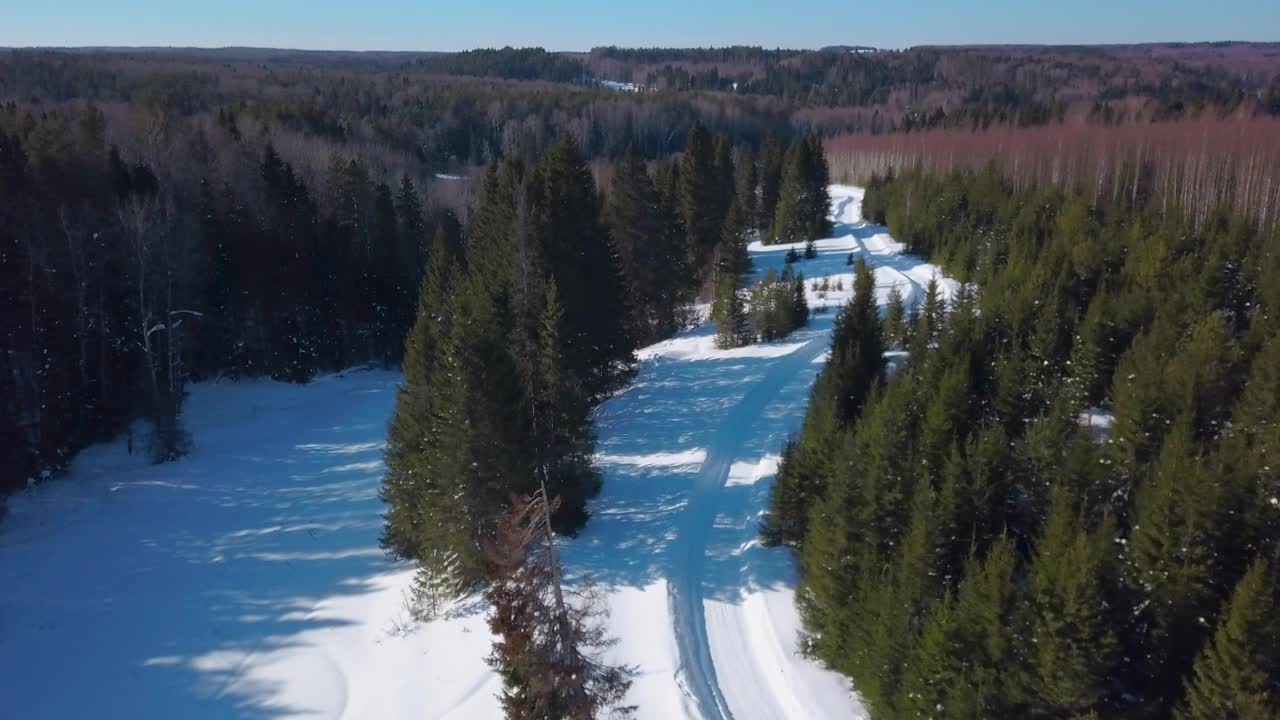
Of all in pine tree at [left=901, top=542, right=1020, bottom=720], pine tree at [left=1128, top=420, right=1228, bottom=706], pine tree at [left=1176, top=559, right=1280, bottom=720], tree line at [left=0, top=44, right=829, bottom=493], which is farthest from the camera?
tree line at [left=0, top=44, right=829, bottom=493]

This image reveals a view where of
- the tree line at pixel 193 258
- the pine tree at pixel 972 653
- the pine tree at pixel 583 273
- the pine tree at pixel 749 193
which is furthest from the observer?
the pine tree at pixel 749 193

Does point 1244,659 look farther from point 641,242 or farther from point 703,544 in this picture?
point 641,242

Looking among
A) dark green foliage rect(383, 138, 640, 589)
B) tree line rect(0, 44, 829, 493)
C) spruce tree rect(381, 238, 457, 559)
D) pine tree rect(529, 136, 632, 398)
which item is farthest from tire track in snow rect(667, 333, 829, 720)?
tree line rect(0, 44, 829, 493)

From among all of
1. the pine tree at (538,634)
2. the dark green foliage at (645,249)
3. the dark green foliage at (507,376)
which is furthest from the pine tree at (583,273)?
the pine tree at (538,634)

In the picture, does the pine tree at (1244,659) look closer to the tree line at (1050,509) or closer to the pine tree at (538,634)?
the tree line at (1050,509)

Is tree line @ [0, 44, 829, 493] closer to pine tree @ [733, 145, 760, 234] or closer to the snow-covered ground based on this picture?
the snow-covered ground

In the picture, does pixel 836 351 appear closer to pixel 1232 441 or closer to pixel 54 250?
pixel 1232 441
